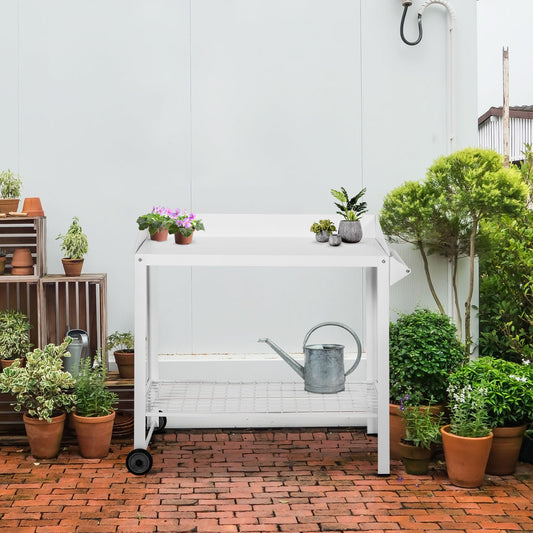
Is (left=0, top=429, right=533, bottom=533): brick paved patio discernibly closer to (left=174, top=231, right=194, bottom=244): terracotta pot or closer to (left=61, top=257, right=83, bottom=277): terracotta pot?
(left=61, top=257, right=83, bottom=277): terracotta pot

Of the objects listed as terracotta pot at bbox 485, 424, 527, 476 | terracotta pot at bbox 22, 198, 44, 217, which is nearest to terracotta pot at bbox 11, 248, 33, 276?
terracotta pot at bbox 22, 198, 44, 217

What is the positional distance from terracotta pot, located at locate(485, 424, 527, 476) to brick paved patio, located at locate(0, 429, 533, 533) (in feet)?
0.28

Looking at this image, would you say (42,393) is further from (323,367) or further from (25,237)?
(323,367)

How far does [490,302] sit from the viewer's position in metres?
6.53

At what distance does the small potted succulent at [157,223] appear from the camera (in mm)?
5305

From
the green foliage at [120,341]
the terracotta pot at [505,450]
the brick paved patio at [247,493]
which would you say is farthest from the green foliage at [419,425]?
the green foliage at [120,341]

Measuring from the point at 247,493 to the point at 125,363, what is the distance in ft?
5.71

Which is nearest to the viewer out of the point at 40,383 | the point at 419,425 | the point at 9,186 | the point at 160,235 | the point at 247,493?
the point at 247,493

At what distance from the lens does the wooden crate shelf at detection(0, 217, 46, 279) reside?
574 centimetres

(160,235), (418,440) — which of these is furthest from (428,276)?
(160,235)

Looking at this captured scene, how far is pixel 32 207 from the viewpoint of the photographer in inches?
227

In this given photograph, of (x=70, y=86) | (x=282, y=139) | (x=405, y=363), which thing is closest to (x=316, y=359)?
(x=405, y=363)

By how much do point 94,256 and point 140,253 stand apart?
4.37 ft

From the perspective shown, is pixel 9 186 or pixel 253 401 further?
pixel 9 186
